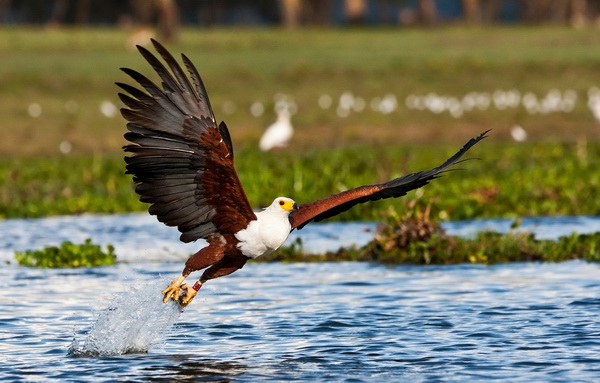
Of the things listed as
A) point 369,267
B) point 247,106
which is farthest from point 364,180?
point 247,106

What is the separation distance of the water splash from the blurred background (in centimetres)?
589

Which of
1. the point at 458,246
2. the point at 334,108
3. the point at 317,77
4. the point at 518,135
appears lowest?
the point at 458,246

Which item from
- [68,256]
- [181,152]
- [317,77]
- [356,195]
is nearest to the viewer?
[181,152]

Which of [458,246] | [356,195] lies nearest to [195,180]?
[356,195]

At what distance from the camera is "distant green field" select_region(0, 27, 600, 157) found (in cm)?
2914

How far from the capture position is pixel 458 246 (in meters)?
14.6

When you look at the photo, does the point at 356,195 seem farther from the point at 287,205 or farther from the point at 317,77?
the point at 317,77

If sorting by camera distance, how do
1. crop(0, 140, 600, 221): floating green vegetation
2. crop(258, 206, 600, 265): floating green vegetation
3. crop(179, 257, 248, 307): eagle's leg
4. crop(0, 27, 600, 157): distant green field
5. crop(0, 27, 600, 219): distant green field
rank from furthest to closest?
crop(0, 27, 600, 157): distant green field → crop(0, 27, 600, 219): distant green field → crop(0, 140, 600, 221): floating green vegetation → crop(258, 206, 600, 265): floating green vegetation → crop(179, 257, 248, 307): eagle's leg

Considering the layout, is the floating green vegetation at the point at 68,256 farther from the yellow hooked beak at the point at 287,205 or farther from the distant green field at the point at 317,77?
the distant green field at the point at 317,77

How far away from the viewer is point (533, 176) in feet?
63.6

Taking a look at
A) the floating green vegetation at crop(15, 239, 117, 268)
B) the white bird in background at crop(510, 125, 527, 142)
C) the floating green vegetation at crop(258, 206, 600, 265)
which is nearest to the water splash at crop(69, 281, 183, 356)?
the floating green vegetation at crop(15, 239, 117, 268)

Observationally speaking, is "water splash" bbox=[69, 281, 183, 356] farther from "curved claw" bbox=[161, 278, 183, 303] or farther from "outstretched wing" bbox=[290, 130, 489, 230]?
"outstretched wing" bbox=[290, 130, 489, 230]

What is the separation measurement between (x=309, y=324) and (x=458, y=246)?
3676mm

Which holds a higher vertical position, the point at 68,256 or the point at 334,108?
the point at 334,108
